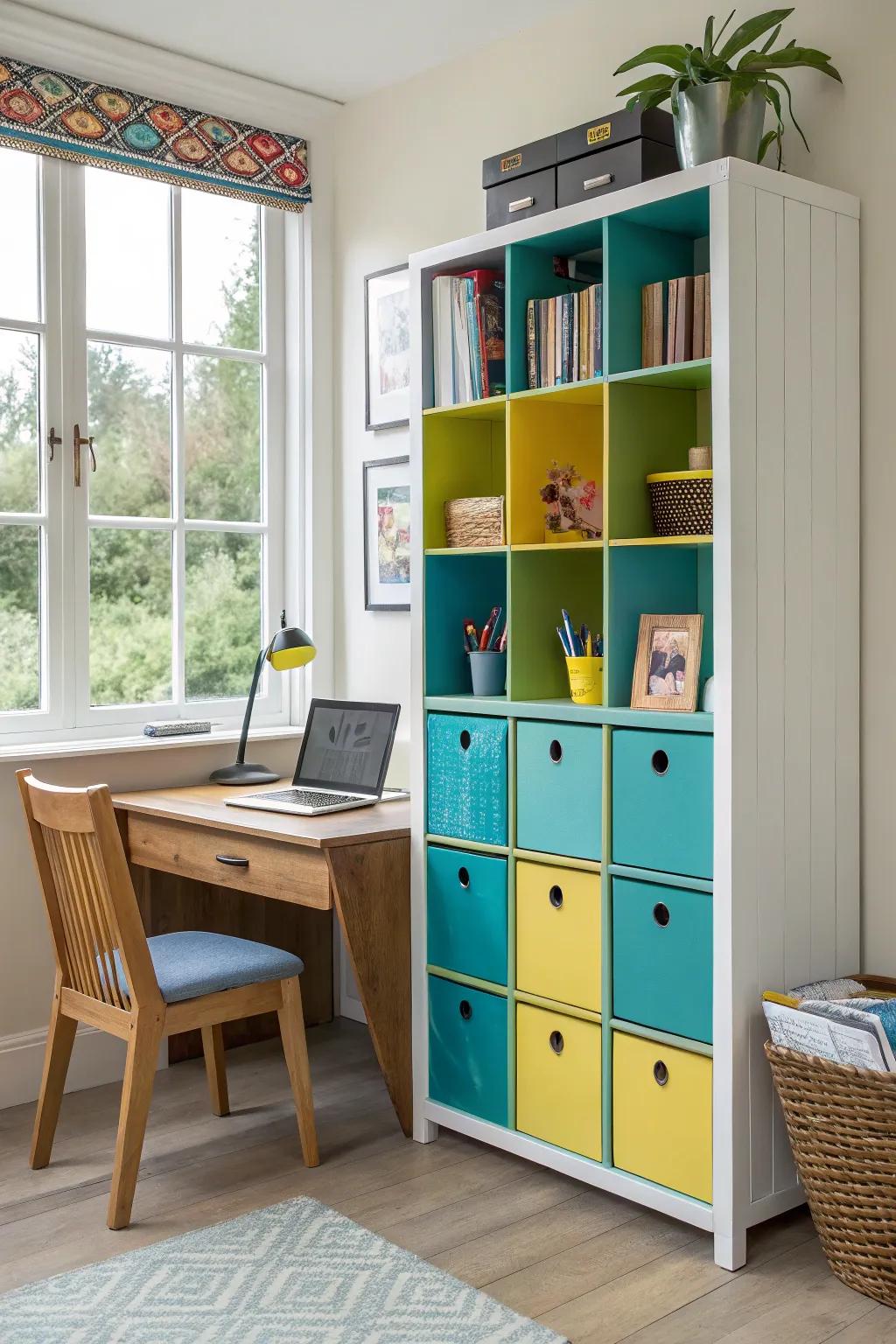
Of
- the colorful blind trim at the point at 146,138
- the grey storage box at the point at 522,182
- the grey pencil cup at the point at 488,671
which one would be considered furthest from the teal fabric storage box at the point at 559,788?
the colorful blind trim at the point at 146,138

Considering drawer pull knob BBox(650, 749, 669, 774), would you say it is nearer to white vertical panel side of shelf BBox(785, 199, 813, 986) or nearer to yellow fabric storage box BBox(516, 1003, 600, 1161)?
white vertical panel side of shelf BBox(785, 199, 813, 986)

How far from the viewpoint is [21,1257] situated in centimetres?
235

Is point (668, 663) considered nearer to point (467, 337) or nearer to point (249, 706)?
point (467, 337)

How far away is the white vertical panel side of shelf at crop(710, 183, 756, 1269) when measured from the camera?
2.24 meters

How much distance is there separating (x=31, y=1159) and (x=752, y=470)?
2.07m

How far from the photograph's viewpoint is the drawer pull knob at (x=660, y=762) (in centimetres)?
239

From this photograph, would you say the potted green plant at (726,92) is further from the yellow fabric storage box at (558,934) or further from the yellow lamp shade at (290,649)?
the yellow lamp shade at (290,649)

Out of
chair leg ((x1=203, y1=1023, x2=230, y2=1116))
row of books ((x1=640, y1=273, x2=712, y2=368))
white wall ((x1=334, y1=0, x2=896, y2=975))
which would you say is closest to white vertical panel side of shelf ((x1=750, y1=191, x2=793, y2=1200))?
row of books ((x1=640, y1=273, x2=712, y2=368))

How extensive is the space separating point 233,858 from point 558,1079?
0.88 m

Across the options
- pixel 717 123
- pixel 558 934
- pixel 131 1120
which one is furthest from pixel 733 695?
pixel 131 1120

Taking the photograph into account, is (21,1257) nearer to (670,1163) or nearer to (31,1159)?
(31,1159)

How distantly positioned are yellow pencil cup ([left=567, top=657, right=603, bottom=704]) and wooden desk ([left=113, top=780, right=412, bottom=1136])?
1.76 feet

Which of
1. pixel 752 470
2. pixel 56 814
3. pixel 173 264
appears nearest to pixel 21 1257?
pixel 56 814

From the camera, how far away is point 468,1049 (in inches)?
110
